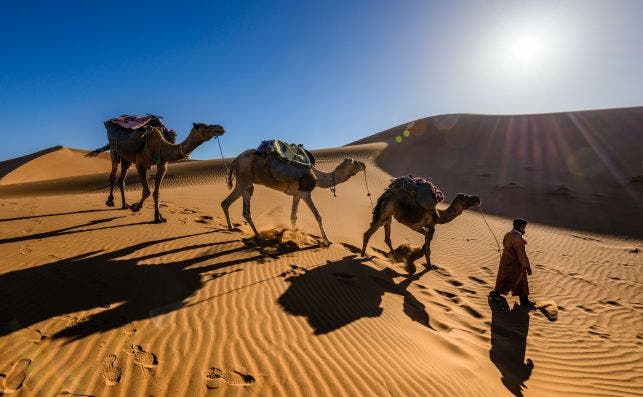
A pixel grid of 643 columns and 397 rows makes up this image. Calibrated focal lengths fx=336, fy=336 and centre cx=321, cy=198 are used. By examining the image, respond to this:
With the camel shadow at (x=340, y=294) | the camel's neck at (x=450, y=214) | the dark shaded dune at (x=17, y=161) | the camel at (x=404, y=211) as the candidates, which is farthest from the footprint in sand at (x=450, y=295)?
the dark shaded dune at (x=17, y=161)

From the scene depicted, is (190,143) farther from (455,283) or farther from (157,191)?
(455,283)

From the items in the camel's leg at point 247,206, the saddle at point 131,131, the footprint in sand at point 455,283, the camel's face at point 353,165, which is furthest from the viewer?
the saddle at point 131,131

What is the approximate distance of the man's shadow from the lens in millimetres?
4453

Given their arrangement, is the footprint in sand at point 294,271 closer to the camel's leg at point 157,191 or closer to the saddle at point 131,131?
the camel's leg at point 157,191

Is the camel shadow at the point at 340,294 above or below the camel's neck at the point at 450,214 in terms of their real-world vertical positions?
below

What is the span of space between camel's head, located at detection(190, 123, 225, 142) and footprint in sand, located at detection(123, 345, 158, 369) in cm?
583

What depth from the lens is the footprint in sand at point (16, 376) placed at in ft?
8.82

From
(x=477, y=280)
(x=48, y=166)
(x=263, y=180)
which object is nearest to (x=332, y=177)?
(x=263, y=180)

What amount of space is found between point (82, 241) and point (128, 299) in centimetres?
362

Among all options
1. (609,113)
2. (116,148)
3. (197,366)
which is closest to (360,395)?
(197,366)

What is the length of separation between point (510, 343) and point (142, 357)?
5.37 m

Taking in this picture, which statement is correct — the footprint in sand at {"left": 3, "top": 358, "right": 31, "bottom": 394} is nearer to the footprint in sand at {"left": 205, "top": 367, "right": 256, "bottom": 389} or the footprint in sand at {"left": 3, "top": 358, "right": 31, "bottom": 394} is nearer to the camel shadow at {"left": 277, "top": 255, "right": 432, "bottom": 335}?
the footprint in sand at {"left": 205, "top": 367, "right": 256, "bottom": 389}

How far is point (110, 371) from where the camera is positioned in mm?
3035

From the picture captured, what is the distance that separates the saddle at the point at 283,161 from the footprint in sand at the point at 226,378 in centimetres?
564
